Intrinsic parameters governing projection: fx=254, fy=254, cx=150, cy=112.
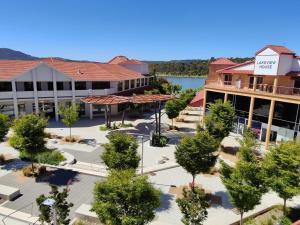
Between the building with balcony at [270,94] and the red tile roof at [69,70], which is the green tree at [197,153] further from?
the red tile roof at [69,70]

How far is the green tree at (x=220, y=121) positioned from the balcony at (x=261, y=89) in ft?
19.0

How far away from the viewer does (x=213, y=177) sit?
2203 cm

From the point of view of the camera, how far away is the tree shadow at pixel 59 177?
794 inches

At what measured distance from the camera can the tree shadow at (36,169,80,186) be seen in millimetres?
20178

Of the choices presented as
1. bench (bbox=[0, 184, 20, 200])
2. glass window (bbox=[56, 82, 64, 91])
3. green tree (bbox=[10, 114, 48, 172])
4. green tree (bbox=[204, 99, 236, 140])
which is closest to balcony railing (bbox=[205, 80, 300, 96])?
green tree (bbox=[204, 99, 236, 140])

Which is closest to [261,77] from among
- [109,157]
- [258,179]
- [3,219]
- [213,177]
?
[213,177]

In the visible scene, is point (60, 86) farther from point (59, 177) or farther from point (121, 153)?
point (121, 153)

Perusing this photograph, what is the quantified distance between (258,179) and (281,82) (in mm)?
20991

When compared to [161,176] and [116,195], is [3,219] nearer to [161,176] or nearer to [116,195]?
[116,195]

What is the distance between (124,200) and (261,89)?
26.6 metres

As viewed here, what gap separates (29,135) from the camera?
2019 centimetres

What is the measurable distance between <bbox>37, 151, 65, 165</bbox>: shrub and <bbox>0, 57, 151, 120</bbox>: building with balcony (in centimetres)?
1547

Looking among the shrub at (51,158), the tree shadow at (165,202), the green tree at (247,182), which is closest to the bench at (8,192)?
the shrub at (51,158)

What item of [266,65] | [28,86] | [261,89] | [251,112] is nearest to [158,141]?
[251,112]
